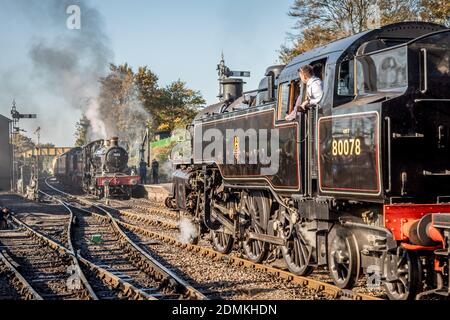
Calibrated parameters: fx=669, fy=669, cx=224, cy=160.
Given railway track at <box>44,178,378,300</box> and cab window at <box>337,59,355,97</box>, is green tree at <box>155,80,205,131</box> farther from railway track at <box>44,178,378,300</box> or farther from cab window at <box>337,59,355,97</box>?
cab window at <box>337,59,355,97</box>

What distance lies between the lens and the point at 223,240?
46.6ft

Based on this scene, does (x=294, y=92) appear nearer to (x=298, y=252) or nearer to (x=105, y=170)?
(x=298, y=252)

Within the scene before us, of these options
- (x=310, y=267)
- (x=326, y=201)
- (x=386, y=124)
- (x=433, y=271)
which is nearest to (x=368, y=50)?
(x=386, y=124)

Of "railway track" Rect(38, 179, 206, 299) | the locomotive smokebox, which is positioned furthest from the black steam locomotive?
the locomotive smokebox

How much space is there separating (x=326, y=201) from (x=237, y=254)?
4882mm

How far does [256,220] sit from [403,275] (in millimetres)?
4632

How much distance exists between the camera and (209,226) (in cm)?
1440

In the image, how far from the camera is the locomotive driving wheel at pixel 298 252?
10.3m

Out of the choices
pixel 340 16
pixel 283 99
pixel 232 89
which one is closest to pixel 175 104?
pixel 340 16

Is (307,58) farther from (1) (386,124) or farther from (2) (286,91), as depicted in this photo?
(1) (386,124)

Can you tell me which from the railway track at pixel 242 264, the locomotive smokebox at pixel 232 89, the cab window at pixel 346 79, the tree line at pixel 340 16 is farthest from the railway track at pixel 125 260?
the tree line at pixel 340 16

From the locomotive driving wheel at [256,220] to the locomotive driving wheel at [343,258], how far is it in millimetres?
2462

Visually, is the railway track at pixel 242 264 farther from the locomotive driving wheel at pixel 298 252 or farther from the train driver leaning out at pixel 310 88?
the train driver leaning out at pixel 310 88

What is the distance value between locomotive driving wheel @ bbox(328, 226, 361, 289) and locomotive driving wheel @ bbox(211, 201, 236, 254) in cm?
A: 429
